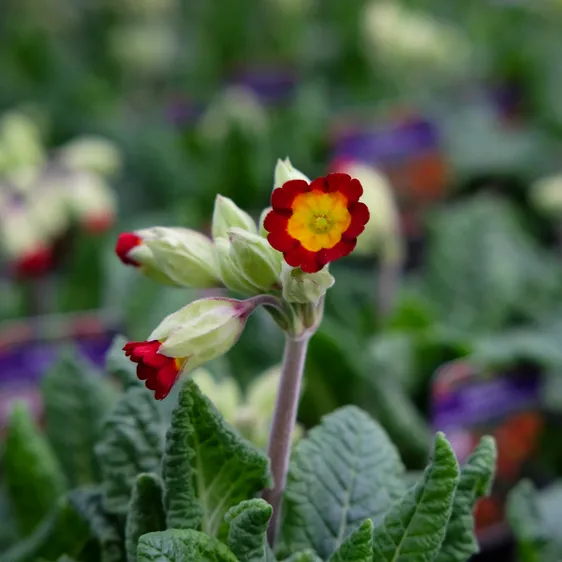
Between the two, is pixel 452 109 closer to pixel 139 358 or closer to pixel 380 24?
pixel 380 24

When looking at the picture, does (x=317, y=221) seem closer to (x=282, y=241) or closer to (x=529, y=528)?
(x=282, y=241)

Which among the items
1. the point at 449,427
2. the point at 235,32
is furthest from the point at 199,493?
the point at 235,32

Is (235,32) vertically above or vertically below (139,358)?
above

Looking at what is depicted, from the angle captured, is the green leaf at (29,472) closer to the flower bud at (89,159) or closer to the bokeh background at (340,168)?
the bokeh background at (340,168)

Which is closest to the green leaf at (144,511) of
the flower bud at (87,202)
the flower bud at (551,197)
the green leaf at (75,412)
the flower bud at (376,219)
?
the green leaf at (75,412)

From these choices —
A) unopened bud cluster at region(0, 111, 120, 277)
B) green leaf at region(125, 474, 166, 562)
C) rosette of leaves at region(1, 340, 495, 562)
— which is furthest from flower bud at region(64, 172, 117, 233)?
green leaf at region(125, 474, 166, 562)
